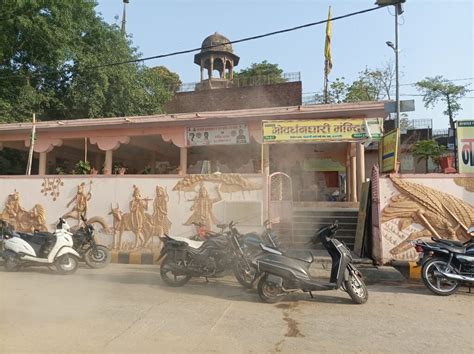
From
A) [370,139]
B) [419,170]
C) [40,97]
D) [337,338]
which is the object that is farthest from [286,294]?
[419,170]

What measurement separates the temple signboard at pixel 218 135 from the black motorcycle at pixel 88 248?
222 inches

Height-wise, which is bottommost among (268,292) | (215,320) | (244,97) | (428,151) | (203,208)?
(215,320)

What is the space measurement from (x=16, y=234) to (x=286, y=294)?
230 inches

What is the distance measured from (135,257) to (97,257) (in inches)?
48.9

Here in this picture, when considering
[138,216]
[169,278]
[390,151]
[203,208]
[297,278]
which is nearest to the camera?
[297,278]

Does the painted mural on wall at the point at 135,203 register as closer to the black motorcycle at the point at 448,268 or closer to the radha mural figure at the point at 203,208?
the radha mural figure at the point at 203,208

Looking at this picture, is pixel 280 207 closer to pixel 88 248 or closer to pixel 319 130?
pixel 319 130

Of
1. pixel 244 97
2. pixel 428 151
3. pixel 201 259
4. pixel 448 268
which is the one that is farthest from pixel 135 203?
pixel 428 151

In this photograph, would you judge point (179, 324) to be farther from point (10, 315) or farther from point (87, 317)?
point (10, 315)

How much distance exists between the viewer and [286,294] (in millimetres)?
6102

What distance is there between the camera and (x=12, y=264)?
8398 millimetres

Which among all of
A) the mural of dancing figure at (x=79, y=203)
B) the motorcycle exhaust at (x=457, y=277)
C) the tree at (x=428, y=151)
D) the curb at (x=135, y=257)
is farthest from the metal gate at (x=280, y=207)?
the tree at (x=428, y=151)

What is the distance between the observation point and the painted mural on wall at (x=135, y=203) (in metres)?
10.4

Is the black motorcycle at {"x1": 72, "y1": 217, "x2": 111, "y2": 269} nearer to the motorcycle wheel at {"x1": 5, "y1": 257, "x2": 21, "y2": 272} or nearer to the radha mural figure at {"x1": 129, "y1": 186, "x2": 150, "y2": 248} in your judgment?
the motorcycle wheel at {"x1": 5, "y1": 257, "x2": 21, "y2": 272}
